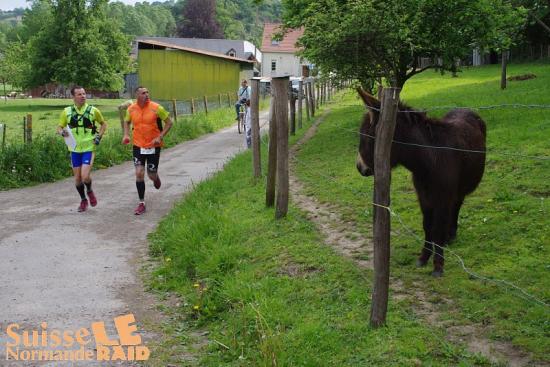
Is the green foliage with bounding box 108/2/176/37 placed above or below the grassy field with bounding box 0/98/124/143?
above

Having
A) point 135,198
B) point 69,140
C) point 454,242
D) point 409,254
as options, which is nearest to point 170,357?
point 409,254

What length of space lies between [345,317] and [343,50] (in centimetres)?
903

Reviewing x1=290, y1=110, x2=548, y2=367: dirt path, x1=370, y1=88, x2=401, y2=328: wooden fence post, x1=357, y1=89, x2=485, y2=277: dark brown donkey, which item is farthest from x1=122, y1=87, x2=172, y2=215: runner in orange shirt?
x1=370, y1=88, x2=401, y2=328: wooden fence post

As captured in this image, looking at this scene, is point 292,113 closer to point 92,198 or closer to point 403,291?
point 92,198

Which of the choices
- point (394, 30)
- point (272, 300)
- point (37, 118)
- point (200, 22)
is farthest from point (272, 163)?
point (200, 22)

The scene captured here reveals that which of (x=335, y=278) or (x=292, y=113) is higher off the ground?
(x=292, y=113)

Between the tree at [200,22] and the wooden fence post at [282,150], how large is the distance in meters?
100

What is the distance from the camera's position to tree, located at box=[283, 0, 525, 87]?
12547 millimetres

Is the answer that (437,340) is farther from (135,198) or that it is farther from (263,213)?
(135,198)

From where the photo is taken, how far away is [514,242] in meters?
6.44

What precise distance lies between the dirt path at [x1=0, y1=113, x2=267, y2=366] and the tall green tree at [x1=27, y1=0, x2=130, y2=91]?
128 feet

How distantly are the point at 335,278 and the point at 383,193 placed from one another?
1.54 metres

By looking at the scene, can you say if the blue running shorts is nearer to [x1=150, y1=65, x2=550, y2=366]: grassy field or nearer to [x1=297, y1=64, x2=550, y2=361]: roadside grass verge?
[x1=150, y1=65, x2=550, y2=366]: grassy field

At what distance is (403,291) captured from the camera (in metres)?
5.50
